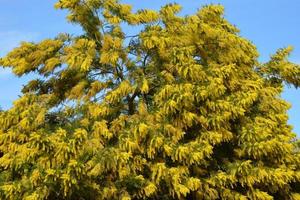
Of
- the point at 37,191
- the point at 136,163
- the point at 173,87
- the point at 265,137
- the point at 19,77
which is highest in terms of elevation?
the point at 19,77

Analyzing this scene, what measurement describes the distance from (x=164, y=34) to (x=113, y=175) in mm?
3079

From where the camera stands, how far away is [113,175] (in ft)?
36.7

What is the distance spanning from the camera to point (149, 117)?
11648 millimetres

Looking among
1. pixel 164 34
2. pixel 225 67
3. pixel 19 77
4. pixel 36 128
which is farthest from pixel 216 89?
pixel 19 77

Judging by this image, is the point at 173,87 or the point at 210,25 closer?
the point at 173,87

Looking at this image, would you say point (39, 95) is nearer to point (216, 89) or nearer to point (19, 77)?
point (19, 77)

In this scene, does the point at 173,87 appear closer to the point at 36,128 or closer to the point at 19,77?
the point at 36,128

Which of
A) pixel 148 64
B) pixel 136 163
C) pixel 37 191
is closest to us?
pixel 37 191

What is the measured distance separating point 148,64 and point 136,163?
251cm

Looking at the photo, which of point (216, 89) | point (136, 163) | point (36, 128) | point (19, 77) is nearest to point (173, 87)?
point (216, 89)

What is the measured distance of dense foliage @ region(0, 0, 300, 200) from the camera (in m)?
10.9

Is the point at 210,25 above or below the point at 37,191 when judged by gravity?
above

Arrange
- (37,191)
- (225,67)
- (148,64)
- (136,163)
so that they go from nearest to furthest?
(37,191) < (136,163) < (225,67) < (148,64)

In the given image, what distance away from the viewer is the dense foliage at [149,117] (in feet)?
35.7
